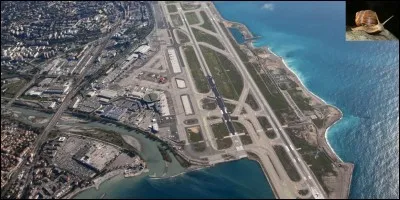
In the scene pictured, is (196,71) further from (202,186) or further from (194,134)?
(202,186)

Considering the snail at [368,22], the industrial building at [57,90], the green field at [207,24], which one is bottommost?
the industrial building at [57,90]

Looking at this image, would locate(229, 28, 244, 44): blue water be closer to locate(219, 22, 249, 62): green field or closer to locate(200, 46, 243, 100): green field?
locate(219, 22, 249, 62): green field

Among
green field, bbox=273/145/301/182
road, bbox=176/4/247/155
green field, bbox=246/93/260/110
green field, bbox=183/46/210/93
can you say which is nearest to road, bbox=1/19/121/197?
green field, bbox=183/46/210/93

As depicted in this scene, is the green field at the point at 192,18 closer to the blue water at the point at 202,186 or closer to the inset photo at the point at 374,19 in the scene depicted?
the blue water at the point at 202,186

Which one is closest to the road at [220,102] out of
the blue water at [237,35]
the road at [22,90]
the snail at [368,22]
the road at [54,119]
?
the blue water at [237,35]

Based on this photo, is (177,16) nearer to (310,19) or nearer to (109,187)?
(310,19)

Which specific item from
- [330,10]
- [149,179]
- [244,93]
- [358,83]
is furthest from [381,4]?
[330,10]

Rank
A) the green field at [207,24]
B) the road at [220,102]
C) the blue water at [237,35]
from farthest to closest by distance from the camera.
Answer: the green field at [207,24]
the blue water at [237,35]
the road at [220,102]
